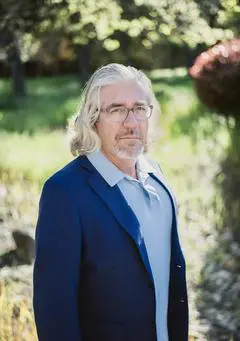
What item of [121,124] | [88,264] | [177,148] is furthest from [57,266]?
[177,148]

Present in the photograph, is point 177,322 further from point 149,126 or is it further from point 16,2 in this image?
point 16,2

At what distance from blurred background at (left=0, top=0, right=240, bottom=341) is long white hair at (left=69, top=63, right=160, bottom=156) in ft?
1.34

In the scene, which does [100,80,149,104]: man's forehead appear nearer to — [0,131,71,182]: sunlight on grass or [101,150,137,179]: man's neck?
[101,150,137,179]: man's neck

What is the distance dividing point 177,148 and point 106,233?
382 inches

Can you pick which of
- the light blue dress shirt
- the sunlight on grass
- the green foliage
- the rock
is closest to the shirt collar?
the light blue dress shirt

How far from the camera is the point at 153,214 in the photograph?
8.75 feet

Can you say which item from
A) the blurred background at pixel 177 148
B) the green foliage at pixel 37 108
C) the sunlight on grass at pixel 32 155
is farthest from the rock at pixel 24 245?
the green foliage at pixel 37 108

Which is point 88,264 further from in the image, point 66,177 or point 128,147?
point 128,147

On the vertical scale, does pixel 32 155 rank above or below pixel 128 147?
above

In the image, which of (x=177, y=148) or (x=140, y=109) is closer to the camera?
(x=140, y=109)

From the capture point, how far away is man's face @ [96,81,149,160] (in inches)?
102

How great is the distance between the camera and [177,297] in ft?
9.30

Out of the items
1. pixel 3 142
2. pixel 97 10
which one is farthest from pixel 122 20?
pixel 3 142

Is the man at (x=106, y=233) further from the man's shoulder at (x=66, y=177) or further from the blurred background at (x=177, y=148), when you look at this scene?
the blurred background at (x=177, y=148)
